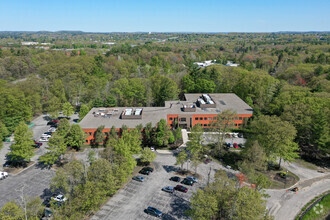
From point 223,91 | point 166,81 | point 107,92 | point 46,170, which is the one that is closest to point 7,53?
point 107,92

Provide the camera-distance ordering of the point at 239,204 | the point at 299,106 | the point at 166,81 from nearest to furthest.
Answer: the point at 239,204, the point at 299,106, the point at 166,81

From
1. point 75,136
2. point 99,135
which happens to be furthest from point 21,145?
point 99,135

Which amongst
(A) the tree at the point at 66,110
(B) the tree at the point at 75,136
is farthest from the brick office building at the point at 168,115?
(A) the tree at the point at 66,110

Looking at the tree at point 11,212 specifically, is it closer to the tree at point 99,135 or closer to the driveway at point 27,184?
the driveway at point 27,184

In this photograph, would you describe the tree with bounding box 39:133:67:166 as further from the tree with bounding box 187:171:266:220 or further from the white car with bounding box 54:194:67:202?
the tree with bounding box 187:171:266:220

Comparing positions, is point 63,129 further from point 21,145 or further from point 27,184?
point 27,184

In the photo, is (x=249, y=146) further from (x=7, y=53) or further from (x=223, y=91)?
(x=7, y=53)

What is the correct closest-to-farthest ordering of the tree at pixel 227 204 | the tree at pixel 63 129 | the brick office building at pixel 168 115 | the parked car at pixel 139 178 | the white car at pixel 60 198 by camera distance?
1. the tree at pixel 227 204
2. the white car at pixel 60 198
3. the parked car at pixel 139 178
4. the tree at pixel 63 129
5. the brick office building at pixel 168 115
